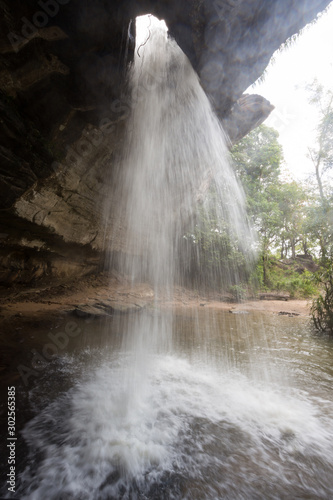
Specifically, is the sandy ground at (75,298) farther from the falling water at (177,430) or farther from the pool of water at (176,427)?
the pool of water at (176,427)

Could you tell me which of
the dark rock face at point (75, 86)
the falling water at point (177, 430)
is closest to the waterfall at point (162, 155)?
the dark rock face at point (75, 86)

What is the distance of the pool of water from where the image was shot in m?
1.43

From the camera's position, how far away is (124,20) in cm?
478

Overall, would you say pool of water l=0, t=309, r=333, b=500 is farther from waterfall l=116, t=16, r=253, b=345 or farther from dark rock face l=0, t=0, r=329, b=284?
dark rock face l=0, t=0, r=329, b=284

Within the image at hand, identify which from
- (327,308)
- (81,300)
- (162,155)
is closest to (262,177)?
(162,155)

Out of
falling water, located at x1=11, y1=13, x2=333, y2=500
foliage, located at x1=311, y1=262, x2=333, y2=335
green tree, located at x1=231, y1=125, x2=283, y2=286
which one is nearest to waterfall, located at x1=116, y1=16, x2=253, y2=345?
falling water, located at x1=11, y1=13, x2=333, y2=500

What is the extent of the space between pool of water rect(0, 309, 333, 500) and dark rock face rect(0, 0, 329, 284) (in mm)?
3859

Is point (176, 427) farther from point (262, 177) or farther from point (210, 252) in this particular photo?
point (262, 177)

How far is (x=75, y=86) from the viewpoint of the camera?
5.22m

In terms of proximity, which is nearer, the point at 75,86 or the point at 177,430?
the point at 177,430

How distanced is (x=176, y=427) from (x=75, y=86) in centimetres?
686

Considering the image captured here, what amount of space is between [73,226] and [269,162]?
15088 millimetres

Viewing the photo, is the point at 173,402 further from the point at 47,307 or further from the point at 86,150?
the point at 86,150

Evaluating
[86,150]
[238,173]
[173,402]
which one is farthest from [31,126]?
Result: [238,173]
